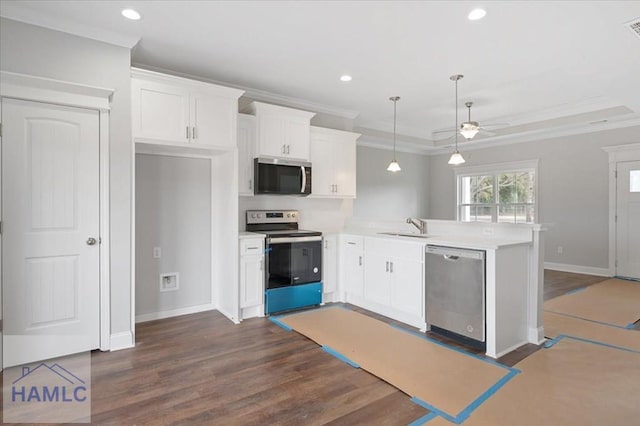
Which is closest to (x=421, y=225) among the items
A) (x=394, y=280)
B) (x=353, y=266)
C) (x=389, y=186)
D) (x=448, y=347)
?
(x=394, y=280)

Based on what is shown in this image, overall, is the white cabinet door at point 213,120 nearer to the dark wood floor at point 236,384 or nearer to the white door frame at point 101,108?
the white door frame at point 101,108

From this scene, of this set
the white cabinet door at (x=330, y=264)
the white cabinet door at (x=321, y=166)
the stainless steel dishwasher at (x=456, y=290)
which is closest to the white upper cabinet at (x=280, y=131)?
the white cabinet door at (x=321, y=166)

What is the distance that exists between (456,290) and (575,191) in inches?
192

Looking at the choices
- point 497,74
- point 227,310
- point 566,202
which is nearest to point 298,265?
point 227,310

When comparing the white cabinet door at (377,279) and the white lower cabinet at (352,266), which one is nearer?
the white cabinet door at (377,279)

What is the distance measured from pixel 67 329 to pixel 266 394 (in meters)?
1.85

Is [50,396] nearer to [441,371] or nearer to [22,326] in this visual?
[22,326]

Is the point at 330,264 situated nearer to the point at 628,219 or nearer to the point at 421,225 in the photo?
the point at 421,225

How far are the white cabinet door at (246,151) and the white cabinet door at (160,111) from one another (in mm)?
675

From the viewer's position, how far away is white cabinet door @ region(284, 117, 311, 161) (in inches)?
170

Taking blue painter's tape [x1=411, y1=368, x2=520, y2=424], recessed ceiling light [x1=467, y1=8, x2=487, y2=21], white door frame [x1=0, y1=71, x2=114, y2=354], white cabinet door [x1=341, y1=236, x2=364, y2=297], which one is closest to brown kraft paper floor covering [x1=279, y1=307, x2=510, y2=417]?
blue painter's tape [x1=411, y1=368, x2=520, y2=424]

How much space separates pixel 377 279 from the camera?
160 inches

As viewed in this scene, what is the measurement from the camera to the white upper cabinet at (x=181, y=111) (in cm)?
321

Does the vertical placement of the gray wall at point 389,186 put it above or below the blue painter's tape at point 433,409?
above
